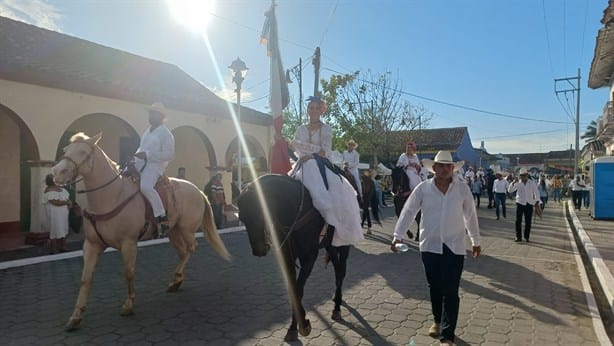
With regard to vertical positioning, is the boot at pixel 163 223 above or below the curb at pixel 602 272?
above

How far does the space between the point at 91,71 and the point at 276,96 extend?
860 cm

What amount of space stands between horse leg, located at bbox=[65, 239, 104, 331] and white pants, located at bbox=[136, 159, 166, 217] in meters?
0.78

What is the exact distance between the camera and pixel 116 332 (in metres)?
4.41

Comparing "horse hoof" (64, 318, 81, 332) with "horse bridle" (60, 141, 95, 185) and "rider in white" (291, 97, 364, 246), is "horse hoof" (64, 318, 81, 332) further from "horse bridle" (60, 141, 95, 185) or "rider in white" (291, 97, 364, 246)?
"rider in white" (291, 97, 364, 246)

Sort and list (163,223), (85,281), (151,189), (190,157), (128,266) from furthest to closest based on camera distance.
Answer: (190,157), (163,223), (151,189), (128,266), (85,281)

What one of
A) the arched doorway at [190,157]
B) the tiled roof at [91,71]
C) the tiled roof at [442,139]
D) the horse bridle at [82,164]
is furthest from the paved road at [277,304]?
the tiled roof at [442,139]

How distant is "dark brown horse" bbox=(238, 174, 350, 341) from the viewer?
3938 mm

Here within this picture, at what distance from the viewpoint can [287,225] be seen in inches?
163

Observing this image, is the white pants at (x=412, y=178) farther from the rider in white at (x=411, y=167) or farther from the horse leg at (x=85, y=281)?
the horse leg at (x=85, y=281)

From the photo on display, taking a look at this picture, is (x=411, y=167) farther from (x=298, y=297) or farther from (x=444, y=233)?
(x=298, y=297)

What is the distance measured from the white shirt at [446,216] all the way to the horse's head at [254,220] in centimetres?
158

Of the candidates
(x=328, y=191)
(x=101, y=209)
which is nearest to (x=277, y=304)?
(x=328, y=191)

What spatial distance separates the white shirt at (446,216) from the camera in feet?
13.1

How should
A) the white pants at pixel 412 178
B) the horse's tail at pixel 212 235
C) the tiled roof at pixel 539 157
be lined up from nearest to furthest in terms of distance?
1. the horse's tail at pixel 212 235
2. the white pants at pixel 412 178
3. the tiled roof at pixel 539 157
